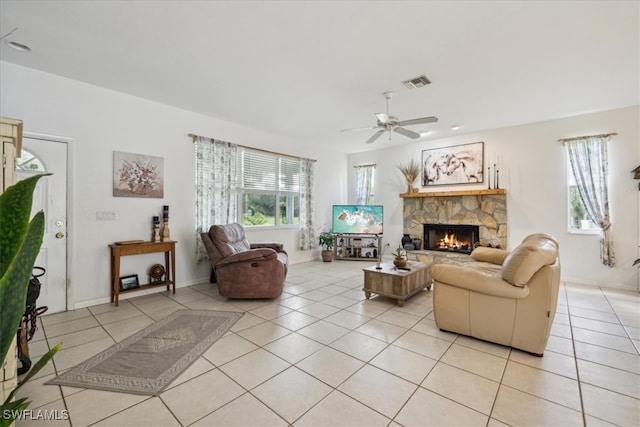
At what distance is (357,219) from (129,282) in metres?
4.53

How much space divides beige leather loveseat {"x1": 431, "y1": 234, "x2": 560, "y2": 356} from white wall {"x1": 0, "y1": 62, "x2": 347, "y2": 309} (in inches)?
146

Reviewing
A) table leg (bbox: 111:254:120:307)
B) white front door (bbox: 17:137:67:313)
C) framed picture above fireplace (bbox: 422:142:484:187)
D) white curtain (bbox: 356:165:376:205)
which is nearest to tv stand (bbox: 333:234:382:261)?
white curtain (bbox: 356:165:376:205)

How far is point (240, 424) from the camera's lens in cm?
164

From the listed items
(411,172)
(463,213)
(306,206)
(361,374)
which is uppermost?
(411,172)

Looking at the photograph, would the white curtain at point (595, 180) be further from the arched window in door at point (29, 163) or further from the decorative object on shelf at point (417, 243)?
the arched window in door at point (29, 163)

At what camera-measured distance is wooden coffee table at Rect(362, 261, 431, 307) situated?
3.55 meters

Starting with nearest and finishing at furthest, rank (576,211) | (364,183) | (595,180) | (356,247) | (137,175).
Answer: (137,175) → (595,180) → (576,211) → (356,247) → (364,183)

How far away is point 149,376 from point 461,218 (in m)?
5.61

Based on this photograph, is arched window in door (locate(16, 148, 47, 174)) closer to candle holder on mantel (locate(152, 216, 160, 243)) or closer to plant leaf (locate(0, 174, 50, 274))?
candle holder on mantel (locate(152, 216, 160, 243))

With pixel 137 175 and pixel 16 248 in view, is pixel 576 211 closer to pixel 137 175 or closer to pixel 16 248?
pixel 16 248

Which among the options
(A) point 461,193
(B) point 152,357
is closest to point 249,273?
(B) point 152,357

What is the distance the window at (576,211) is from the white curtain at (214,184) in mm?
5624

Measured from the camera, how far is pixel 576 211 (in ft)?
15.4

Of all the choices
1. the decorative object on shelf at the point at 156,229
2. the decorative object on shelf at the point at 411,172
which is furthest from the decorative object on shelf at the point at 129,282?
the decorative object on shelf at the point at 411,172
